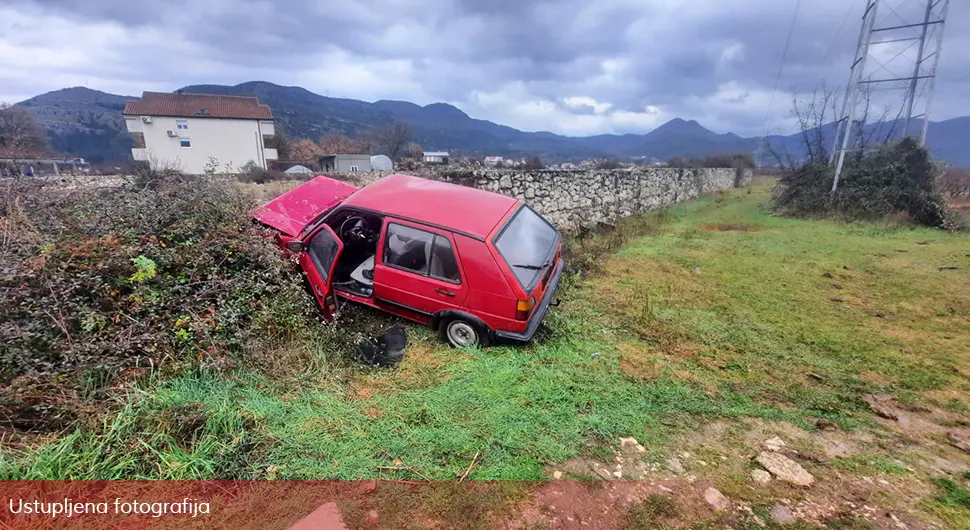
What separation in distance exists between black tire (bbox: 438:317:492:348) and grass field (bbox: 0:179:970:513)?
0.12 metres

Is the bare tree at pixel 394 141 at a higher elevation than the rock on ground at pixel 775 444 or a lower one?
higher

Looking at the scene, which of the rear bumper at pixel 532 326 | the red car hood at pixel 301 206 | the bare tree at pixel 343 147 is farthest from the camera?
the bare tree at pixel 343 147

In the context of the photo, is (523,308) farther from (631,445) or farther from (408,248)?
(631,445)

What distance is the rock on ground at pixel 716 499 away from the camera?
2328 mm

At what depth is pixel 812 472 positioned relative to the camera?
264 centimetres

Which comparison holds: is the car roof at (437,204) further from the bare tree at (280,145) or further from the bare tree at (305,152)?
the bare tree at (280,145)

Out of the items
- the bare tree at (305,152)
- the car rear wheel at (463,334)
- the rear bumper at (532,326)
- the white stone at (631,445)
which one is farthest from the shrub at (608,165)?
the bare tree at (305,152)

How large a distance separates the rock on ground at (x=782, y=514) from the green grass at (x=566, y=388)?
28.2 inches

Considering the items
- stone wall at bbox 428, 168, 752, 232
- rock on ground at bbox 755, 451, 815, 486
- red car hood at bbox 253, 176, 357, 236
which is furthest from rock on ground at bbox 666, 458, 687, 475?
stone wall at bbox 428, 168, 752, 232

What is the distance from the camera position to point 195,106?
47375 millimetres

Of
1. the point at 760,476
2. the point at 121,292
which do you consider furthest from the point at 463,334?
the point at 121,292

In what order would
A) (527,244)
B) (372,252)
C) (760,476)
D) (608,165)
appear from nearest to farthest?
(760,476) < (527,244) < (372,252) < (608,165)

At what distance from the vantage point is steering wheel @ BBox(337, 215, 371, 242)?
5059mm

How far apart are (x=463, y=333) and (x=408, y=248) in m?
1.07
